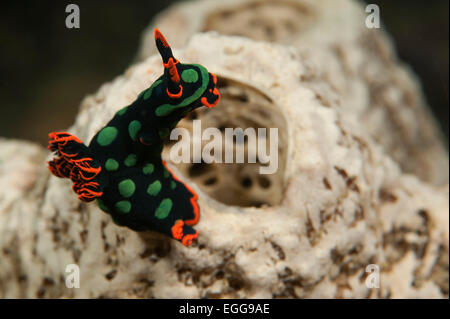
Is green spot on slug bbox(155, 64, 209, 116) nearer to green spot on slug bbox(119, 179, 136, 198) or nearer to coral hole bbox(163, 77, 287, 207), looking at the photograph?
green spot on slug bbox(119, 179, 136, 198)

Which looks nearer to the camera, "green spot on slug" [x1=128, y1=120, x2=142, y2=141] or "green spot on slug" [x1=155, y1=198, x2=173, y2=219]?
"green spot on slug" [x1=128, y1=120, x2=142, y2=141]

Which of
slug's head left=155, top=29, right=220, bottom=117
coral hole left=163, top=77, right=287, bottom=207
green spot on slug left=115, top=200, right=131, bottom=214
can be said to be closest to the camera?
slug's head left=155, top=29, right=220, bottom=117

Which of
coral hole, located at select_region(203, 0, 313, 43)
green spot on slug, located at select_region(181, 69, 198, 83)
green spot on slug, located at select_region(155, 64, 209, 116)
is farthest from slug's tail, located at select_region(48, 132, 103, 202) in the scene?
coral hole, located at select_region(203, 0, 313, 43)

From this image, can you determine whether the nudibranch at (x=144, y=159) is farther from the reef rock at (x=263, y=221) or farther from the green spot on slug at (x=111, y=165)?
the reef rock at (x=263, y=221)

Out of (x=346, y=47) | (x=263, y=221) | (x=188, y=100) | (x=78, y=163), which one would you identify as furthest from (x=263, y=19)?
(x=78, y=163)

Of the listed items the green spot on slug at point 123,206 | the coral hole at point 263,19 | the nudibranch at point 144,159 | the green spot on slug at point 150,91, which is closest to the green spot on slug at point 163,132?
the nudibranch at point 144,159

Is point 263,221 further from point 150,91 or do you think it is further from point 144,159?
point 150,91

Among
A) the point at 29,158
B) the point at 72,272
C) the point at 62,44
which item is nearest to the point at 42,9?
the point at 62,44

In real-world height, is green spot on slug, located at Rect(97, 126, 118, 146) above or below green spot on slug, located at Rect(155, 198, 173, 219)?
above
